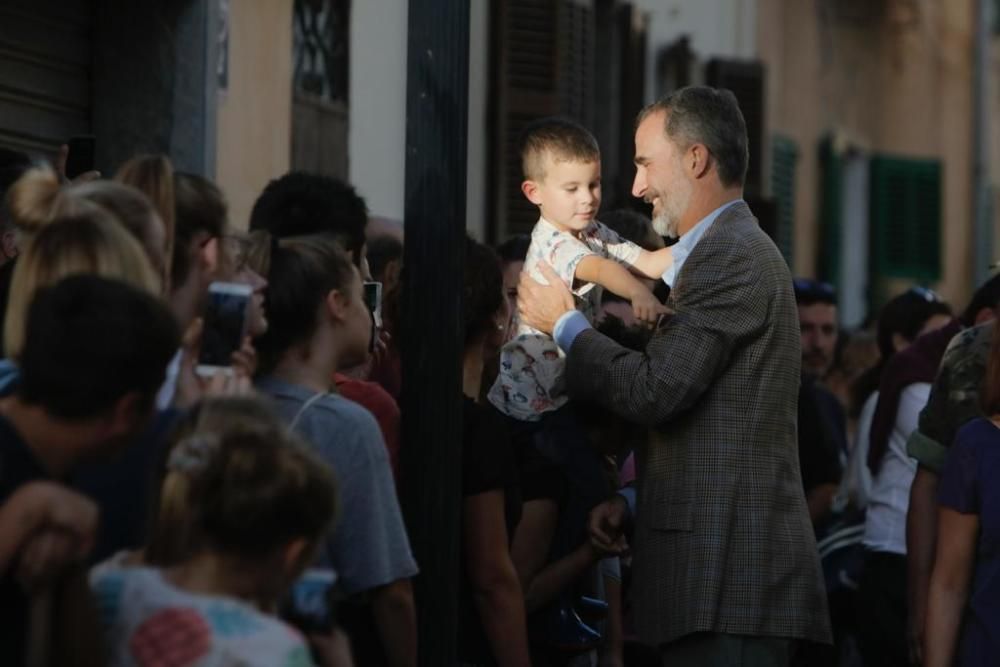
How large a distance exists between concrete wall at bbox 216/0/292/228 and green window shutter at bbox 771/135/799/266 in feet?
32.3

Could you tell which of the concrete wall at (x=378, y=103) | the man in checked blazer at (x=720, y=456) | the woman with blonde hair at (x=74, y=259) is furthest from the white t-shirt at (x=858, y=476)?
the woman with blonde hair at (x=74, y=259)

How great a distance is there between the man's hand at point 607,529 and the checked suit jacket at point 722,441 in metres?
0.42

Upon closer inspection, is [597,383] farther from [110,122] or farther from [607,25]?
[607,25]

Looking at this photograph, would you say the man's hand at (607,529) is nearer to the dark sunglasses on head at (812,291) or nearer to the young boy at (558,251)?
the young boy at (558,251)

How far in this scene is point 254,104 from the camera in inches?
393

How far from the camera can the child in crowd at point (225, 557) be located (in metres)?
3.70

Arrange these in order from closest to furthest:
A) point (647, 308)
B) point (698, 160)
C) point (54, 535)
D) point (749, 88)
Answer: point (54, 535) < point (647, 308) < point (698, 160) < point (749, 88)

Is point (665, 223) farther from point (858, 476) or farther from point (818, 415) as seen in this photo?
point (858, 476)

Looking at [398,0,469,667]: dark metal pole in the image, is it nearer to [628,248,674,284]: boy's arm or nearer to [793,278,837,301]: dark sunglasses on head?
[628,248,674,284]: boy's arm

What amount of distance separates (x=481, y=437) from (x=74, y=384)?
7.39 feet

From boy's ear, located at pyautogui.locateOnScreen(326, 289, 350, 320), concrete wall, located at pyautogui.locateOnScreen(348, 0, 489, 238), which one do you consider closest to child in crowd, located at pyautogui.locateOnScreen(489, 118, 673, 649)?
boy's ear, located at pyautogui.locateOnScreen(326, 289, 350, 320)

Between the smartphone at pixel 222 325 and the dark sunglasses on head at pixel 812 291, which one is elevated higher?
the smartphone at pixel 222 325

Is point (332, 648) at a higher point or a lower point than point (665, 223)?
lower

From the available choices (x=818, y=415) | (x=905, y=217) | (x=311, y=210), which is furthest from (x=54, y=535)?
(x=905, y=217)
